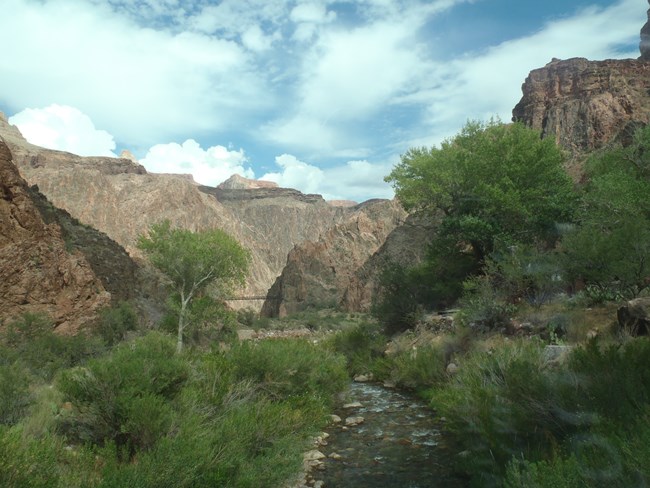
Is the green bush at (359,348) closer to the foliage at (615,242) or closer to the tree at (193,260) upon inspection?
the tree at (193,260)

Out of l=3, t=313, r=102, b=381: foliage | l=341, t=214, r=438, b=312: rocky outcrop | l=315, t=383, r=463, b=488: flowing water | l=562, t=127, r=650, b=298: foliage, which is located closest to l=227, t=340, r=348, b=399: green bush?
l=315, t=383, r=463, b=488: flowing water

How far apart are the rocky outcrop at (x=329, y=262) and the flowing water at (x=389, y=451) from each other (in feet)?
269

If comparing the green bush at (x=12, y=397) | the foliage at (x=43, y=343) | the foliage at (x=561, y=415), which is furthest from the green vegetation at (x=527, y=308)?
the foliage at (x=43, y=343)

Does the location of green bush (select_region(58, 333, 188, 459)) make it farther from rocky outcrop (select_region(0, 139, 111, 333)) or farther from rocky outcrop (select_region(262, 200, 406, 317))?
rocky outcrop (select_region(262, 200, 406, 317))

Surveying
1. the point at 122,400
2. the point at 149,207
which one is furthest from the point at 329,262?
the point at 122,400

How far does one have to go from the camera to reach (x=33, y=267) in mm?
21172

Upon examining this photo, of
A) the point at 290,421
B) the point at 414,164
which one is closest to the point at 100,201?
the point at 414,164

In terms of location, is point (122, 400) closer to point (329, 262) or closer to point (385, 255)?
point (385, 255)

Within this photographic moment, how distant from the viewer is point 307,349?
12344 millimetres

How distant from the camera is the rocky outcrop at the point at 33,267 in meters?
20.0

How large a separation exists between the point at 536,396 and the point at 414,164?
73.0 ft

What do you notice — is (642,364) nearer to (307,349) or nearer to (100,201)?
(307,349)

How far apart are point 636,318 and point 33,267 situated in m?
23.2

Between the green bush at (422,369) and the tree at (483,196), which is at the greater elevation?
the tree at (483,196)
